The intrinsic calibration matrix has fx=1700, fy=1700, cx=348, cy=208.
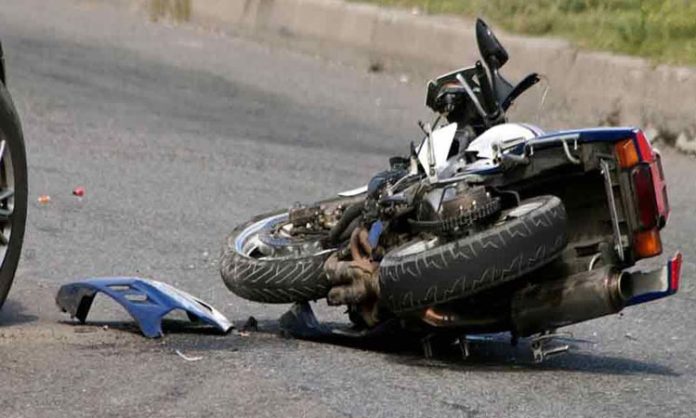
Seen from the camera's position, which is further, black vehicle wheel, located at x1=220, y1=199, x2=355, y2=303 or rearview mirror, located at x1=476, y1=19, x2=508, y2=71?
rearview mirror, located at x1=476, y1=19, x2=508, y2=71

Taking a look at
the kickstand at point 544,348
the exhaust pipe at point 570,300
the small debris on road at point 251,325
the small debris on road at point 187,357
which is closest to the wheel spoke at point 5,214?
the small debris on road at point 187,357

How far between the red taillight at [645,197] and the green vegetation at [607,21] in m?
7.26

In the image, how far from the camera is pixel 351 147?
13266 millimetres

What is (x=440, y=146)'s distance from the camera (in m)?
7.13

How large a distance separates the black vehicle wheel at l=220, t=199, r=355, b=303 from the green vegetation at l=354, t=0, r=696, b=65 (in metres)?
6.75

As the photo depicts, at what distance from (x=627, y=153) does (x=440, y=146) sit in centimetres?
88

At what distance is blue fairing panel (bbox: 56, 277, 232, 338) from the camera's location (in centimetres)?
710

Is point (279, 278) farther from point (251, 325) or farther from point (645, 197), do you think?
point (645, 197)

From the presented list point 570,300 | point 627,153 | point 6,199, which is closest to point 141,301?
point 6,199

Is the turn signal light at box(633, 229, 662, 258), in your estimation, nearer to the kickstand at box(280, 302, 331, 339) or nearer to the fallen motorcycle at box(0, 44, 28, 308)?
the kickstand at box(280, 302, 331, 339)

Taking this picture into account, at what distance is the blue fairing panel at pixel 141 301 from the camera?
7102 mm

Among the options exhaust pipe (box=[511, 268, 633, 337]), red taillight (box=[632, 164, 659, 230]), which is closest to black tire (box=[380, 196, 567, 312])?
exhaust pipe (box=[511, 268, 633, 337])

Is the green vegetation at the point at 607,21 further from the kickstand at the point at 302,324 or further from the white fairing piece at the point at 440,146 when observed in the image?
the kickstand at the point at 302,324

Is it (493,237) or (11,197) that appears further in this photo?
(11,197)
